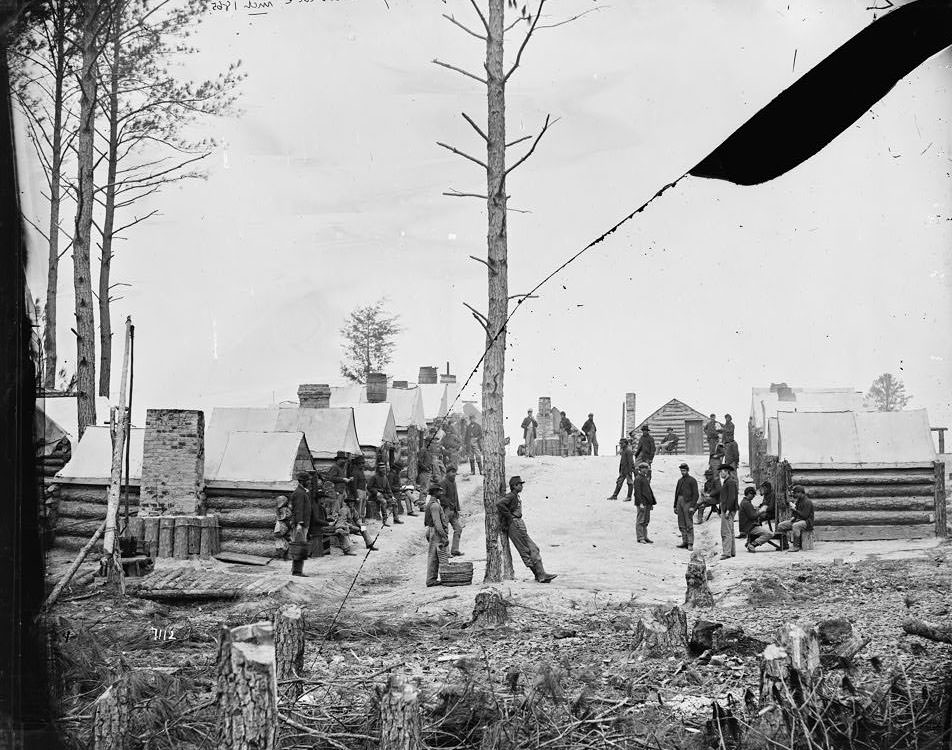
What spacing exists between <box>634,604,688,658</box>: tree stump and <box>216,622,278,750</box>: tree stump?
3.47 m

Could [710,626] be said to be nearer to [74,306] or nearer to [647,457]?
[74,306]

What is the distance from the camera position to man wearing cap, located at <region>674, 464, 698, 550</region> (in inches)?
573

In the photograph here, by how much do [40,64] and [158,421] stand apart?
18.0ft

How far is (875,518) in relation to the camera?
42.6 ft

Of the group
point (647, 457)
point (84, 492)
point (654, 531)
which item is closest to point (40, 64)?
point (84, 492)

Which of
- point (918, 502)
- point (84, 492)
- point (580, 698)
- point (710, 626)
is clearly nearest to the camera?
point (580, 698)

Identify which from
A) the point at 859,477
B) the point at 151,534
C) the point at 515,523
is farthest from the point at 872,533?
the point at 151,534

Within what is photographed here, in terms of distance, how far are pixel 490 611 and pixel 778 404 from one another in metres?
15.3

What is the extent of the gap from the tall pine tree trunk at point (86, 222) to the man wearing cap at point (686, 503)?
8.38m

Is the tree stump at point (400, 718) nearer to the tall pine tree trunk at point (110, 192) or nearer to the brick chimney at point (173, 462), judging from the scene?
the tall pine tree trunk at point (110, 192)

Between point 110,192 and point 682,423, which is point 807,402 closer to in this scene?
point 682,423

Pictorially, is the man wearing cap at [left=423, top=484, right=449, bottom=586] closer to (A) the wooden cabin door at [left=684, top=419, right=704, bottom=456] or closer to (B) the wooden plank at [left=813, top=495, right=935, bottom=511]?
(B) the wooden plank at [left=813, top=495, right=935, bottom=511]

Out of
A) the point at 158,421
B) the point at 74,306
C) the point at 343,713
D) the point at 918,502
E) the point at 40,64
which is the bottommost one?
the point at 343,713

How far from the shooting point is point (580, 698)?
580 centimetres
